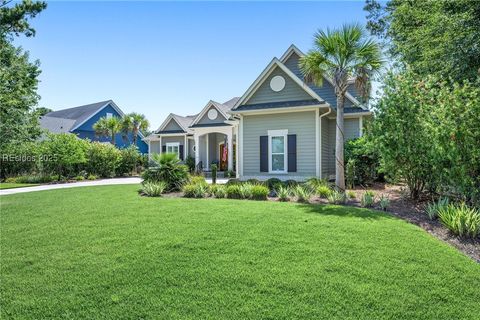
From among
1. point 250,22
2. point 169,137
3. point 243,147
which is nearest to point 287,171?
point 243,147

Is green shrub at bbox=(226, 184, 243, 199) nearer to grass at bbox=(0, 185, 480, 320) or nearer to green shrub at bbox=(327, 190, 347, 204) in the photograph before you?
green shrub at bbox=(327, 190, 347, 204)

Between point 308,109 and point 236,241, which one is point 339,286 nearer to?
point 236,241

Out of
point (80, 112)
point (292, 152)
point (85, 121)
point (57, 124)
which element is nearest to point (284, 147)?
point (292, 152)

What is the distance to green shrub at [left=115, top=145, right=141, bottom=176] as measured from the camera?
26.5 m

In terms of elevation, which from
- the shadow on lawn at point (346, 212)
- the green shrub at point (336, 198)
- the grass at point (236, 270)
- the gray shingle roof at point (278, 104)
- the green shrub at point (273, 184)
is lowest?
the grass at point (236, 270)

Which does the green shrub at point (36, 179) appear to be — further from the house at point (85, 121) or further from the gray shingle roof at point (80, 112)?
the gray shingle roof at point (80, 112)

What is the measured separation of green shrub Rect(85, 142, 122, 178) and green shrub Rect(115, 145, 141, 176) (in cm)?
88

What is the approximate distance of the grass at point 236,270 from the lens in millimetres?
3752

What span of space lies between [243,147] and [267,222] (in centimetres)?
903

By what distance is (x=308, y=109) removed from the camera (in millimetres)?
14242

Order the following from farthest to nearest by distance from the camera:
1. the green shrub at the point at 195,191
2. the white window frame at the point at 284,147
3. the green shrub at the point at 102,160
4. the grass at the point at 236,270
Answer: the green shrub at the point at 102,160 < the white window frame at the point at 284,147 < the green shrub at the point at 195,191 < the grass at the point at 236,270

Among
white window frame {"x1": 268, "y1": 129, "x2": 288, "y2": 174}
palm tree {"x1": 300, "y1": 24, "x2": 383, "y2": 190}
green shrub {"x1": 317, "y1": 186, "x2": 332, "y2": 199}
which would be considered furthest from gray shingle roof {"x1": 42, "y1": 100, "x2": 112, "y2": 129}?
green shrub {"x1": 317, "y1": 186, "x2": 332, "y2": 199}

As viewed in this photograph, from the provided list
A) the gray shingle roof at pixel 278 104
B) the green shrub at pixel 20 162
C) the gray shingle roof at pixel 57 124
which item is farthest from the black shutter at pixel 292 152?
the gray shingle roof at pixel 57 124

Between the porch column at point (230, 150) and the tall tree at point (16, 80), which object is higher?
the tall tree at point (16, 80)
